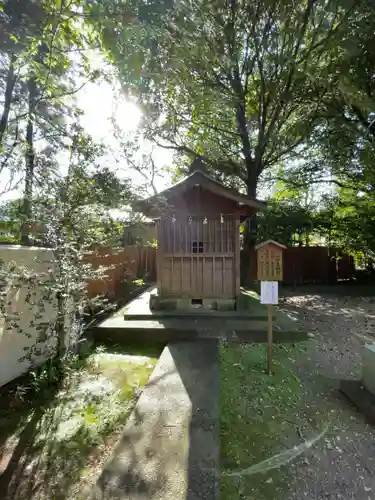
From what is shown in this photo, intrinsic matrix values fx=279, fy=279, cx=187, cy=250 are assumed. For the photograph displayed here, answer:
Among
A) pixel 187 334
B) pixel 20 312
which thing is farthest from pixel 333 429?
pixel 20 312

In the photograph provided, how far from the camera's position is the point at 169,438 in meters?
2.52

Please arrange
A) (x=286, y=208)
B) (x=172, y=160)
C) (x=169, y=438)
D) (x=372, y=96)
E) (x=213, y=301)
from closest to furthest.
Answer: (x=169, y=438), (x=213, y=301), (x=372, y=96), (x=286, y=208), (x=172, y=160)

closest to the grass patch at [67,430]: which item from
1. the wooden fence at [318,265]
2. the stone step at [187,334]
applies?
the stone step at [187,334]

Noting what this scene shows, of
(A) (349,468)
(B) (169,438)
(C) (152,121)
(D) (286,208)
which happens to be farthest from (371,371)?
(C) (152,121)

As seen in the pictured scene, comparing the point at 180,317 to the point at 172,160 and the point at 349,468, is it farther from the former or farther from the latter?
the point at 172,160

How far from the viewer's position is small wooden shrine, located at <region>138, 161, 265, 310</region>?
6559 mm

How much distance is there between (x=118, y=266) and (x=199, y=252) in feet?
12.0

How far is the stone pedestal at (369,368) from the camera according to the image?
3635 mm

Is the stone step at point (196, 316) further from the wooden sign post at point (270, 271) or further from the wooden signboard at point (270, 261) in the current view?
the wooden signboard at point (270, 261)

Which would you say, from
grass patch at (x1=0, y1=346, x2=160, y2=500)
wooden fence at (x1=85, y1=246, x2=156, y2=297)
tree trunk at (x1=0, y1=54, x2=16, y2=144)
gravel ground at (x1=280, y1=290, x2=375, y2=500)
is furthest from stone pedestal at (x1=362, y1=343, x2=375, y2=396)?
tree trunk at (x1=0, y1=54, x2=16, y2=144)

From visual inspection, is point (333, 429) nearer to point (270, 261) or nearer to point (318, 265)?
point (270, 261)

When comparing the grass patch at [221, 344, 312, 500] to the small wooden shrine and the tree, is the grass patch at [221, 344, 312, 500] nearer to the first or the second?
the small wooden shrine

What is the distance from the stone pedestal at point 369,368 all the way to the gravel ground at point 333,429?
1.25 feet

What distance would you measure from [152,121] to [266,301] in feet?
33.7
